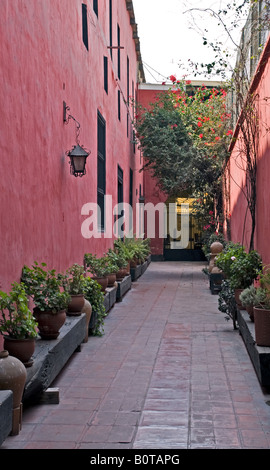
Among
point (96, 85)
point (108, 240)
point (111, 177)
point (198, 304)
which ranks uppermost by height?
point (96, 85)

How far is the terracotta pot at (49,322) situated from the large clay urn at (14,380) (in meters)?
1.37

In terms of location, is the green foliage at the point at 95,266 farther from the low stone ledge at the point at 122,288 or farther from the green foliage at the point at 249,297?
the green foliage at the point at 249,297

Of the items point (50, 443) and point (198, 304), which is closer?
point (50, 443)

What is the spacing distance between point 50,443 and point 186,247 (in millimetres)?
20171

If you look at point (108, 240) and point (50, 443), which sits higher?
point (108, 240)

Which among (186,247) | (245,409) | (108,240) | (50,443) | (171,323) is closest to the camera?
(50,443)

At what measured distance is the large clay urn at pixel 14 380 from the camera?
12.9 ft

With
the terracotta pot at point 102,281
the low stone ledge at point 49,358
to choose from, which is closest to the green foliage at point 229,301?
the terracotta pot at point 102,281

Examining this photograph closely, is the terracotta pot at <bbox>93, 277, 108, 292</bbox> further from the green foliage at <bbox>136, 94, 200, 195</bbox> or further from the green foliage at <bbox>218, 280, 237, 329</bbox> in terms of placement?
the green foliage at <bbox>136, 94, 200, 195</bbox>

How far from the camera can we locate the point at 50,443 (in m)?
3.95

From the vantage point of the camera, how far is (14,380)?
3.96 m

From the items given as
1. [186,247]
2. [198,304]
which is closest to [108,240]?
[198,304]

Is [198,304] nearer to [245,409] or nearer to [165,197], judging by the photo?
[245,409]

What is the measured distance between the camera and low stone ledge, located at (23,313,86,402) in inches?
180
